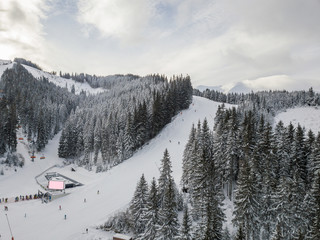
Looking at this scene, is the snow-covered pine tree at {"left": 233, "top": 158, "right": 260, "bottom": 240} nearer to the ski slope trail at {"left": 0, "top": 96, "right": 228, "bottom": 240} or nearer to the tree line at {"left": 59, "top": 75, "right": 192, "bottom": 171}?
the ski slope trail at {"left": 0, "top": 96, "right": 228, "bottom": 240}

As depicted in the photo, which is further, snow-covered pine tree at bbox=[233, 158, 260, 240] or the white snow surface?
the white snow surface

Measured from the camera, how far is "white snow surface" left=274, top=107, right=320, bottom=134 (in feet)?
238

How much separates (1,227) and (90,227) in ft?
52.2

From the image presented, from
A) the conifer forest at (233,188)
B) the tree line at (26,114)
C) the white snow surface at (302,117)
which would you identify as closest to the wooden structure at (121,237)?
the conifer forest at (233,188)

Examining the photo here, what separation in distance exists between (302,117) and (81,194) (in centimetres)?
8665

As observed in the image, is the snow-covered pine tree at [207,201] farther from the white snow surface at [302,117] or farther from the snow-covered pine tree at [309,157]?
the white snow surface at [302,117]

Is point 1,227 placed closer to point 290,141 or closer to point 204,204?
point 204,204

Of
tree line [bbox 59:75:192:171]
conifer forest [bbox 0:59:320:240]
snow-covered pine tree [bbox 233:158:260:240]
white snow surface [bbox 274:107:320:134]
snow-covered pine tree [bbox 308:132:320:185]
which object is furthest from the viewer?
tree line [bbox 59:75:192:171]

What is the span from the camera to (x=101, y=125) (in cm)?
9394

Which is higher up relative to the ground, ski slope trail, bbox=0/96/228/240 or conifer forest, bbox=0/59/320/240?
conifer forest, bbox=0/59/320/240

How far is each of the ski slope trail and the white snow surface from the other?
30.7m

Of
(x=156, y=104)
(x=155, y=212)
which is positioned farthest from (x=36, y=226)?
(x=156, y=104)

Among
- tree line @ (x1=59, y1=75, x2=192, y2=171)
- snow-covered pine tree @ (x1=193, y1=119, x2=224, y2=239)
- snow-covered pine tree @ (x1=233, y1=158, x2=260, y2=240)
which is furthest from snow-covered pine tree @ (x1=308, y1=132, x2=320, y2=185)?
tree line @ (x1=59, y1=75, x2=192, y2=171)

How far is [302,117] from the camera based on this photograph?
8144cm
